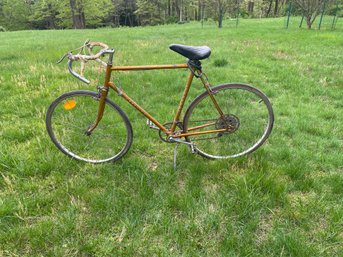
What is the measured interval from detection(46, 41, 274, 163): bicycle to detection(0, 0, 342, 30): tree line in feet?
150

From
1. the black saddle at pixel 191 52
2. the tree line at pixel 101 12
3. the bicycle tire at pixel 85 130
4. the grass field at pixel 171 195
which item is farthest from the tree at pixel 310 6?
the tree line at pixel 101 12

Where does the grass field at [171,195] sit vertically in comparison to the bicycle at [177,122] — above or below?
below

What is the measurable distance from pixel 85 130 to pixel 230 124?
85.8 inches

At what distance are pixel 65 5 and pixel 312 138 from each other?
58.6 metres

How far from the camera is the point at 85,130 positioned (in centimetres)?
438

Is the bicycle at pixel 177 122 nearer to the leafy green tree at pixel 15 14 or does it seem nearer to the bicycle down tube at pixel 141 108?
the bicycle down tube at pixel 141 108

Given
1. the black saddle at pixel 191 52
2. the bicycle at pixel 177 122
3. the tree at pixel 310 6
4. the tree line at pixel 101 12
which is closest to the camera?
the black saddle at pixel 191 52

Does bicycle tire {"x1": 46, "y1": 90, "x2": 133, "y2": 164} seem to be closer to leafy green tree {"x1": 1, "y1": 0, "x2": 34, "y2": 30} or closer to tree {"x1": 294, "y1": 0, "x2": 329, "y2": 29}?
tree {"x1": 294, "y1": 0, "x2": 329, "y2": 29}

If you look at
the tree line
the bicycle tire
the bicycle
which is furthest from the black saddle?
the tree line

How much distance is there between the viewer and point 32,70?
8.42 m

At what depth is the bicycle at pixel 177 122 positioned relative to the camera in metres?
3.70

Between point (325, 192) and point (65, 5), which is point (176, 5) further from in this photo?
point (325, 192)

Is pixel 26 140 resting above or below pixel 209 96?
below

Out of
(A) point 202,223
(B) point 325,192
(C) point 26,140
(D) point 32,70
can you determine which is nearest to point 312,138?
(B) point 325,192
